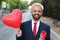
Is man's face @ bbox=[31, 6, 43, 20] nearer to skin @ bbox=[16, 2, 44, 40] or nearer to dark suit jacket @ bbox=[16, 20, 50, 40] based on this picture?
skin @ bbox=[16, 2, 44, 40]

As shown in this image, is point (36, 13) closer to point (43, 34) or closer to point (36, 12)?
point (36, 12)

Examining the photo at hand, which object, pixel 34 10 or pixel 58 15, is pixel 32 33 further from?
pixel 58 15

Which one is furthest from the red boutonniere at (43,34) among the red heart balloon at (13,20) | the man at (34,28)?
the red heart balloon at (13,20)

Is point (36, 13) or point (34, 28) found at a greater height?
point (36, 13)

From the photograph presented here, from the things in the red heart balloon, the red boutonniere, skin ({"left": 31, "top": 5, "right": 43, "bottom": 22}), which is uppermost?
skin ({"left": 31, "top": 5, "right": 43, "bottom": 22})

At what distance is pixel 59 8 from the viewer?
106ft

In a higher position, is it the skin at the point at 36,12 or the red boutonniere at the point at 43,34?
the skin at the point at 36,12

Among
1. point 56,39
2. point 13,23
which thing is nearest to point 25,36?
point 13,23

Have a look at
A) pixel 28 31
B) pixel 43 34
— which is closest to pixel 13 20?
pixel 28 31

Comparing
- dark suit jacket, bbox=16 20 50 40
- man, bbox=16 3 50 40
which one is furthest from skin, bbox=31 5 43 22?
dark suit jacket, bbox=16 20 50 40

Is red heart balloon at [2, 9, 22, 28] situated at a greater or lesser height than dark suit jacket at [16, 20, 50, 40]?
greater

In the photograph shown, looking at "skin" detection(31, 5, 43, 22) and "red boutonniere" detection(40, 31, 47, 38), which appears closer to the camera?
"red boutonniere" detection(40, 31, 47, 38)

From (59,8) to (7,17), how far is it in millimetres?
28603

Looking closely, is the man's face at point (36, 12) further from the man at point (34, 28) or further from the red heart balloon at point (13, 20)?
the red heart balloon at point (13, 20)
